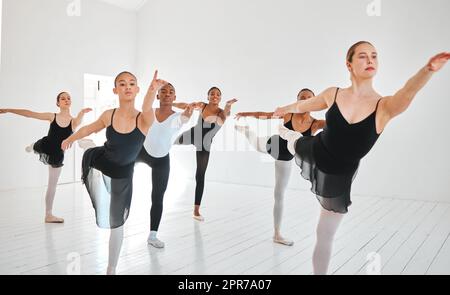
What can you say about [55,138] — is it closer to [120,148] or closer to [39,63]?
[120,148]

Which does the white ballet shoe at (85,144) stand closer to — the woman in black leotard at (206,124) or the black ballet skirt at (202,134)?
the woman in black leotard at (206,124)

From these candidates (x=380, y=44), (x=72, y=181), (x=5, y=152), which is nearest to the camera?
(x=380, y=44)

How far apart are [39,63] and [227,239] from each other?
16.4 feet

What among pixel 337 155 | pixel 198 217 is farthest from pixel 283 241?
pixel 337 155

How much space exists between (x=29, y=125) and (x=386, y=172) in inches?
230

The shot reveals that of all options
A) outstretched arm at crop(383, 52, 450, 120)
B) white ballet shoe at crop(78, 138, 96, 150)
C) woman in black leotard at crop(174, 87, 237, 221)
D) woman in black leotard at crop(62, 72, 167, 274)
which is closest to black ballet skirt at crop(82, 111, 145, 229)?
woman in black leotard at crop(62, 72, 167, 274)

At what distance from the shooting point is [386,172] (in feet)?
19.4

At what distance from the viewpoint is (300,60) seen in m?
6.59

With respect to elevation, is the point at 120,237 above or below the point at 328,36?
below

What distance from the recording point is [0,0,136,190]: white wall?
629 centimetres

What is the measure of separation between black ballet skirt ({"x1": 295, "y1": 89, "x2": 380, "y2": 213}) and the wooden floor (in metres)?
0.92

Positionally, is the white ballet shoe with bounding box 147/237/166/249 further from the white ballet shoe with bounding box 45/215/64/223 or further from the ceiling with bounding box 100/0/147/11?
the ceiling with bounding box 100/0/147/11
